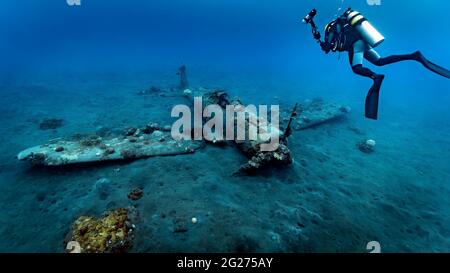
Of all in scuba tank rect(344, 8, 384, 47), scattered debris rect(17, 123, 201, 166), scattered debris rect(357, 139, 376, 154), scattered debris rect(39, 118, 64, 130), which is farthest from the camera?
scattered debris rect(39, 118, 64, 130)

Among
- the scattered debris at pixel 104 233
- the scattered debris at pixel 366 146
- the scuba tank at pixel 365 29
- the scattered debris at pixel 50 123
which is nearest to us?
the scattered debris at pixel 104 233

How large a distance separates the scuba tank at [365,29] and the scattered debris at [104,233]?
7.99 m

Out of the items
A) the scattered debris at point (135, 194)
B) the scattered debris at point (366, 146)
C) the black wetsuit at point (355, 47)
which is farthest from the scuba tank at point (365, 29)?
the scattered debris at point (135, 194)

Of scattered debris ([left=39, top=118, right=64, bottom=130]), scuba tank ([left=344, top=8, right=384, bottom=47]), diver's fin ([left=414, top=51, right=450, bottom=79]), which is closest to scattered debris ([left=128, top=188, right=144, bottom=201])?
scuba tank ([left=344, top=8, right=384, bottom=47])

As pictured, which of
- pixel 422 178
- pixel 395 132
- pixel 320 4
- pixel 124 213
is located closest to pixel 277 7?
pixel 320 4

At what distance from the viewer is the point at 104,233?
5.36 m

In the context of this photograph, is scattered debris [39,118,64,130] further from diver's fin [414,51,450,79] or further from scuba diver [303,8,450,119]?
diver's fin [414,51,450,79]

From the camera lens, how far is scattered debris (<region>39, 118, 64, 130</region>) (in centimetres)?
1249

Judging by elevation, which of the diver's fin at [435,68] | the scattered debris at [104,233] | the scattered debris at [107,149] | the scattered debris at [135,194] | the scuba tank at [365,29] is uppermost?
the scuba tank at [365,29]

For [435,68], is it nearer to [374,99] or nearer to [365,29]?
[374,99]

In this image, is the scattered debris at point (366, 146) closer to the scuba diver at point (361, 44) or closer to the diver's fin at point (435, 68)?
the scuba diver at point (361, 44)

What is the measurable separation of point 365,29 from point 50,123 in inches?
539

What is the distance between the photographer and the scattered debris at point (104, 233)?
5113 mm
